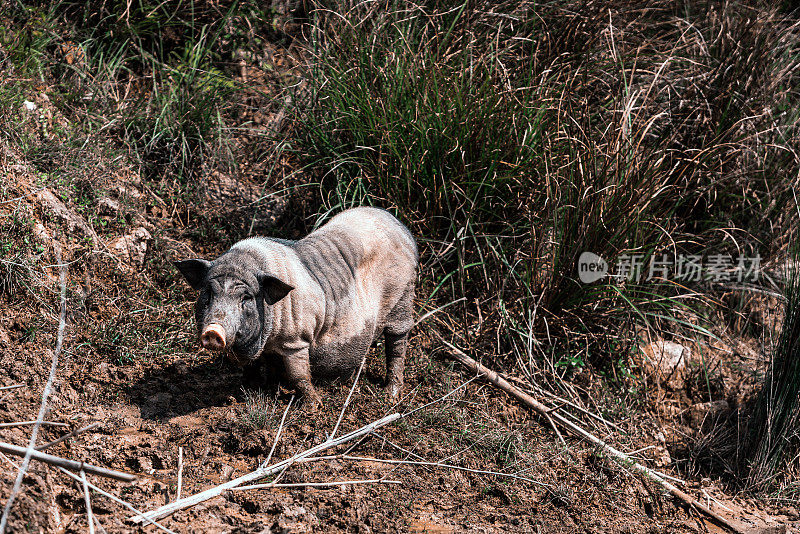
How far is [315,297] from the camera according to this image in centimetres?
346

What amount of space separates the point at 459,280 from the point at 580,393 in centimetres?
97

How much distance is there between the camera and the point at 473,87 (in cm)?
486

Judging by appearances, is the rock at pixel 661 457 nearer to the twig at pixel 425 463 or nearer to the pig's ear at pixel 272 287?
the twig at pixel 425 463

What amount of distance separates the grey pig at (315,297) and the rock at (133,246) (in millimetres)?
1102

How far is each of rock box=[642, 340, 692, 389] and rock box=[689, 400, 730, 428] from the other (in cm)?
16

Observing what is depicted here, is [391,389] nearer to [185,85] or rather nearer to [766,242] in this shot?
[185,85]

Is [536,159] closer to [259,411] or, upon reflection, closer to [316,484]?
[259,411]

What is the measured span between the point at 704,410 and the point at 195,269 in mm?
3279

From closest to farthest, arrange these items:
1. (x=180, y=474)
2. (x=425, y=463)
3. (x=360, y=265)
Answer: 1. (x=180, y=474)
2. (x=425, y=463)
3. (x=360, y=265)

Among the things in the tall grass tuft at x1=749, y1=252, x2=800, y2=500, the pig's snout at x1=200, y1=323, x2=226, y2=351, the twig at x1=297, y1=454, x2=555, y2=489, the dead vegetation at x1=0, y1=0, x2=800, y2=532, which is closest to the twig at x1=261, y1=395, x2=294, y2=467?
the dead vegetation at x1=0, y1=0, x2=800, y2=532

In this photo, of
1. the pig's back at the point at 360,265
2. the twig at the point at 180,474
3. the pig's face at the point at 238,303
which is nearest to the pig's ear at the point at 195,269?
the pig's face at the point at 238,303

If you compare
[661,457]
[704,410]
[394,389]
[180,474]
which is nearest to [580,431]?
[661,457]

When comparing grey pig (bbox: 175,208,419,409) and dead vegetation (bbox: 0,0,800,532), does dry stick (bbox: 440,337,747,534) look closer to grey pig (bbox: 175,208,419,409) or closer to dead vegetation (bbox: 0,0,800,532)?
dead vegetation (bbox: 0,0,800,532)

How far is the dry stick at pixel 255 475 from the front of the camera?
2742 millimetres
